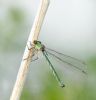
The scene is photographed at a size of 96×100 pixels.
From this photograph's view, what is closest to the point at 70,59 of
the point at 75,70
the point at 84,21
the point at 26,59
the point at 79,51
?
the point at 75,70

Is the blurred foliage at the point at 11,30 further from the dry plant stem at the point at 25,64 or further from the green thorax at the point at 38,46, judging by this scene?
the dry plant stem at the point at 25,64

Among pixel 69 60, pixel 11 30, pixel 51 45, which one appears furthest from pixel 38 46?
pixel 51 45

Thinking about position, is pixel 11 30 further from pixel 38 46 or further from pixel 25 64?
pixel 25 64

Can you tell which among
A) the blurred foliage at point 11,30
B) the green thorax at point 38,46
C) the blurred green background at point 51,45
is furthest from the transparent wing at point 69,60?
the green thorax at point 38,46

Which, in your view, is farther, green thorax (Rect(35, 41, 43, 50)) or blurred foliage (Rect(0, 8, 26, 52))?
blurred foliage (Rect(0, 8, 26, 52))

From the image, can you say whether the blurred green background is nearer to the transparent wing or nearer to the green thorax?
the transparent wing

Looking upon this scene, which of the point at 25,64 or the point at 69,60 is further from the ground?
the point at 25,64

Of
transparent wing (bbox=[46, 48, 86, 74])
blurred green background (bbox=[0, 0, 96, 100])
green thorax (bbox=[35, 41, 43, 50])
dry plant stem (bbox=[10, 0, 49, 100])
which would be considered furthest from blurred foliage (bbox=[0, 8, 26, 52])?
dry plant stem (bbox=[10, 0, 49, 100])

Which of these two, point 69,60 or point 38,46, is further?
point 69,60

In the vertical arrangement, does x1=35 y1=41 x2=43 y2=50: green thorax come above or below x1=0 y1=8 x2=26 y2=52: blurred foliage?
above

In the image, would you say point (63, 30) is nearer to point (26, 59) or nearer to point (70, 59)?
point (70, 59)
